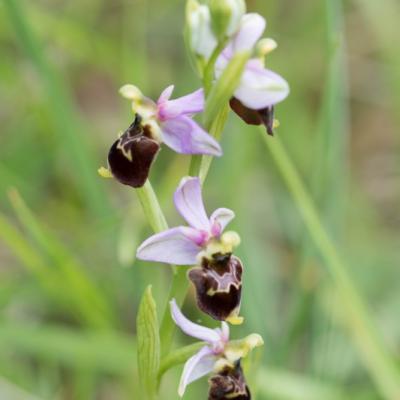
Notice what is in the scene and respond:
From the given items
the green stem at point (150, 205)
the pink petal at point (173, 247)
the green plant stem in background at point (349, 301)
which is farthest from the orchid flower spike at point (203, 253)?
the green plant stem in background at point (349, 301)

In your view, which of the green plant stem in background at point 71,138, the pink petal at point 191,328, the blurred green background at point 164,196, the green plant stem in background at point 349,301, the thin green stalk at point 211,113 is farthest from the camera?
the green plant stem in background at point 71,138

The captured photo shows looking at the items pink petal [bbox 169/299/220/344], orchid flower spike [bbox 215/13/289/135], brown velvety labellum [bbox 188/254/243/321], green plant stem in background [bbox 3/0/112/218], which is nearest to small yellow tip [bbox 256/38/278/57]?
orchid flower spike [bbox 215/13/289/135]

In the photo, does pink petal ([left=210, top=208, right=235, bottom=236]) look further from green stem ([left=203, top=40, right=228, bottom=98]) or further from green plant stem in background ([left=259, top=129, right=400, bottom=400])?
green plant stem in background ([left=259, top=129, right=400, bottom=400])

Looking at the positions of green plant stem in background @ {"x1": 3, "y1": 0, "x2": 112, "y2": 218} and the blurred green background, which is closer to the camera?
the blurred green background

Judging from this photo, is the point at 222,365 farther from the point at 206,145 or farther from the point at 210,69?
the point at 210,69

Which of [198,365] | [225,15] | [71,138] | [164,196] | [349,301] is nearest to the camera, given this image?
[225,15]

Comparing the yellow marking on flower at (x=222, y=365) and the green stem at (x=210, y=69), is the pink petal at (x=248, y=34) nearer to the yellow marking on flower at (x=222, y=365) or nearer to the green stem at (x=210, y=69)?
the green stem at (x=210, y=69)

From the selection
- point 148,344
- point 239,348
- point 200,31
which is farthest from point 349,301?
point 200,31
